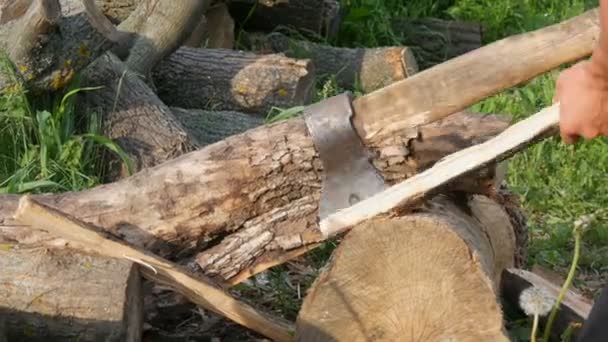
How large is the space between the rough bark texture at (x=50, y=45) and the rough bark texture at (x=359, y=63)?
7.22 feet

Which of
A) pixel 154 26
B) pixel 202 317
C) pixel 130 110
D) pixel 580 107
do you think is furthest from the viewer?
pixel 154 26

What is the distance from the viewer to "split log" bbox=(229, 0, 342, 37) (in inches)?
320

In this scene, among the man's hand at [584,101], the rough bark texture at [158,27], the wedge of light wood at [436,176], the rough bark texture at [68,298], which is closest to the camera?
the man's hand at [584,101]

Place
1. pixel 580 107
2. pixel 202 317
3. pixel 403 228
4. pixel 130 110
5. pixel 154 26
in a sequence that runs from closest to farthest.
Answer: pixel 580 107 → pixel 403 228 → pixel 202 317 → pixel 130 110 → pixel 154 26

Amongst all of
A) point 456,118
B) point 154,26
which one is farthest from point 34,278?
point 154,26

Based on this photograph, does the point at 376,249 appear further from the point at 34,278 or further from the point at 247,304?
the point at 34,278

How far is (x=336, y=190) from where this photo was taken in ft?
13.9

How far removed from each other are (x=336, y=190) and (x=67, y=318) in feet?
3.05

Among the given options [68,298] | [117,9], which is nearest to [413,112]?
[68,298]

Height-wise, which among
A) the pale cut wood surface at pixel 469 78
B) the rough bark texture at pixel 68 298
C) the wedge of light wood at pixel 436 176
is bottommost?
the rough bark texture at pixel 68 298

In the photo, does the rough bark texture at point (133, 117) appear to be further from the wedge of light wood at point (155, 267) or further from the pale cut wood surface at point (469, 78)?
the pale cut wood surface at point (469, 78)

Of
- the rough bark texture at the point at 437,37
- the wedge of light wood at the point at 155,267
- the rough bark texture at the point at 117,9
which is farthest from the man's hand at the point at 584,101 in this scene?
the rough bark texture at the point at 437,37

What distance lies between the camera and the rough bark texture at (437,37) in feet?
27.9

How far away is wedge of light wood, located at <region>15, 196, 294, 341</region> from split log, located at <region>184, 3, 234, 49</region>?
138 inches
